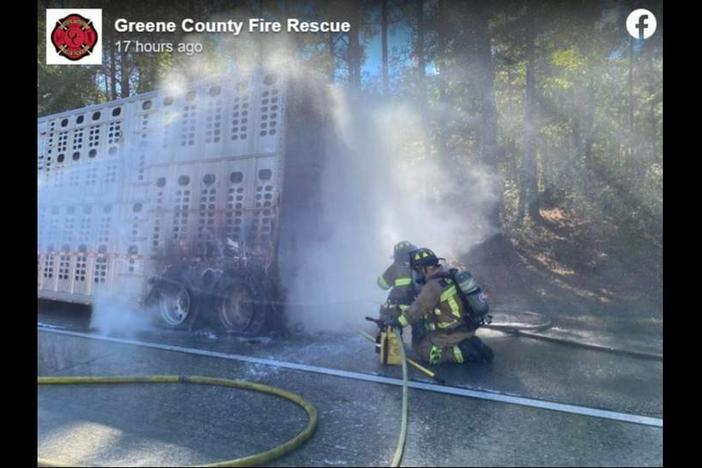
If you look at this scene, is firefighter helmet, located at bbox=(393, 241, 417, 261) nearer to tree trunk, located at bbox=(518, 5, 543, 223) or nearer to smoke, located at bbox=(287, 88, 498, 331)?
smoke, located at bbox=(287, 88, 498, 331)

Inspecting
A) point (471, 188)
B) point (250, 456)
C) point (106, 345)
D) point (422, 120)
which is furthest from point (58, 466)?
point (471, 188)

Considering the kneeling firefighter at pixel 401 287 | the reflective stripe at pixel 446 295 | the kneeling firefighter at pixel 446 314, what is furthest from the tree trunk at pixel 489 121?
the reflective stripe at pixel 446 295

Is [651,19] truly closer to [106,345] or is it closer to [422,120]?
[422,120]

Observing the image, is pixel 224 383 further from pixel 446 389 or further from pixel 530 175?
pixel 530 175

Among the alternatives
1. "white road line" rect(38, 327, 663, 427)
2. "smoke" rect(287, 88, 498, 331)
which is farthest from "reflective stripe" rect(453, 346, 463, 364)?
"smoke" rect(287, 88, 498, 331)

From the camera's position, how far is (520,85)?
27.6 ft

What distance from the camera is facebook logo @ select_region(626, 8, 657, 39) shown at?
3145 mm

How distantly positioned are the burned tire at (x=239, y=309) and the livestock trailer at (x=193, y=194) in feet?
0.05

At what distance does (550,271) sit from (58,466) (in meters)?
8.53

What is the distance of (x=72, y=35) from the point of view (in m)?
3.15

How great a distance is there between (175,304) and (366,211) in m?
3.01

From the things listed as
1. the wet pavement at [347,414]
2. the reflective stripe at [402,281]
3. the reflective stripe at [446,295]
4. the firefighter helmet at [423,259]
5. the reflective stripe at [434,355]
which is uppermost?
the firefighter helmet at [423,259]

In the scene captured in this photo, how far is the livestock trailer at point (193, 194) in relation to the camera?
5.80 m

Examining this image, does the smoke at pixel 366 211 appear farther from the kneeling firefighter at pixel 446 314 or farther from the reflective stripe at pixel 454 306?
the reflective stripe at pixel 454 306
